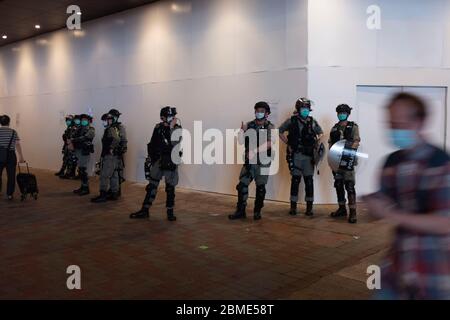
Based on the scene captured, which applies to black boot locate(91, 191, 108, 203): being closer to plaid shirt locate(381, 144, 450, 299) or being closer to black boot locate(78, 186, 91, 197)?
black boot locate(78, 186, 91, 197)

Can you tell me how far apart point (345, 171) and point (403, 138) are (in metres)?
5.00

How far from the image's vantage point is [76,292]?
14.1ft

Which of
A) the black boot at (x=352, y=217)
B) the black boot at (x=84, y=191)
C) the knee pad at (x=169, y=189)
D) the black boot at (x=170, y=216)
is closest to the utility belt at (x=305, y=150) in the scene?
the black boot at (x=352, y=217)

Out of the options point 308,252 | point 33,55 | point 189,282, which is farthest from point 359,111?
point 33,55

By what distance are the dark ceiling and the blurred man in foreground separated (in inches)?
380

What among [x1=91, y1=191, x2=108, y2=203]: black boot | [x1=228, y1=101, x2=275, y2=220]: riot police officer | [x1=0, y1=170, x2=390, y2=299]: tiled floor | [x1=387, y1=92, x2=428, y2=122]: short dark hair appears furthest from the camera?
[x1=91, y1=191, x2=108, y2=203]: black boot

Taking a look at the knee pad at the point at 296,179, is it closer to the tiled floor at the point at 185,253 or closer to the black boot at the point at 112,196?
the tiled floor at the point at 185,253

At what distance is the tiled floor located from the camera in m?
4.38

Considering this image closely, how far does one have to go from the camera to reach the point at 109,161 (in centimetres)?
873

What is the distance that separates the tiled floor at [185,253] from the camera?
14.4ft

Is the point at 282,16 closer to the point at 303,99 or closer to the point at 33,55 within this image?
the point at 303,99

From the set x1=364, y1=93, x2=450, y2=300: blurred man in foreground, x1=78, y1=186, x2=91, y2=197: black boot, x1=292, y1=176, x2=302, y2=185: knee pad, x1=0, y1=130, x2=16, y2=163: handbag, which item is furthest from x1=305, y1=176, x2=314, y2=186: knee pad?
x1=0, y1=130, x2=16, y2=163: handbag

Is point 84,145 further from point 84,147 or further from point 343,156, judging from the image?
point 343,156
